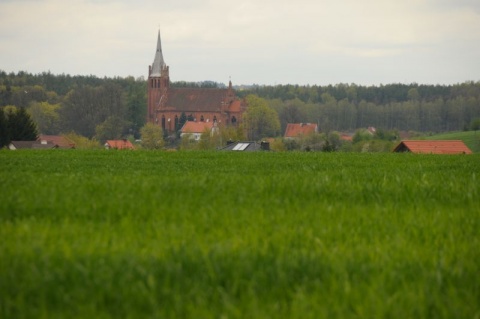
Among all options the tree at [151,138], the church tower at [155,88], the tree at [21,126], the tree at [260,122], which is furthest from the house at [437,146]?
the church tower at [155,88]

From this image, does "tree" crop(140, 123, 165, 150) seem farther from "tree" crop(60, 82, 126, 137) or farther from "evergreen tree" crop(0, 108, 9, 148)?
"evergreen tree" crop(0, 108, 9, 148)

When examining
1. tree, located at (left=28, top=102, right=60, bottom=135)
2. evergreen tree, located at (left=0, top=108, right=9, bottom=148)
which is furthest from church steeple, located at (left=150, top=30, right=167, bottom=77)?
evergreen tree, located at (left=0, top=108, right=9, bottom=148)

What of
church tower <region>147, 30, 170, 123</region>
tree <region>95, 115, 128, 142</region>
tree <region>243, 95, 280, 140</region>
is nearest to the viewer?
tree <region>95, 115, 128, 142</region>

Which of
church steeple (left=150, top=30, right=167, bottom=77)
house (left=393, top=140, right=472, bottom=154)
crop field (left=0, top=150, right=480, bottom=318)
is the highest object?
church steeple (left=150, top=30, right=167, bottom=77)

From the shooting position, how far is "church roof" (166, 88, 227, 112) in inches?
7470

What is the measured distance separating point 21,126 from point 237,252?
65.6 m

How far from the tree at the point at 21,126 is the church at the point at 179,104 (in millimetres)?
116810

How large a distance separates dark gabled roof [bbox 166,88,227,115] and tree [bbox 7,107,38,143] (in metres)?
119

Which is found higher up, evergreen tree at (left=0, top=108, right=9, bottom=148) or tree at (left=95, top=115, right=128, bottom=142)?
evergreen tree at (left=0, top=108, right=9, bottom=148)

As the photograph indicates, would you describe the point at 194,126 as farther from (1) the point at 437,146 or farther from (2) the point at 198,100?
(1) the point at 437,146

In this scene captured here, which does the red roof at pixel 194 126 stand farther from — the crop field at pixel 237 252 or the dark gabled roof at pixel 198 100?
the crop field at pixel 237 252

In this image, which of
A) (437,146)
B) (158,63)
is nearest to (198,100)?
(158,63)

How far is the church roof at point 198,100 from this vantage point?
18975 centimetres

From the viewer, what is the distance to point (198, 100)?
191 m
